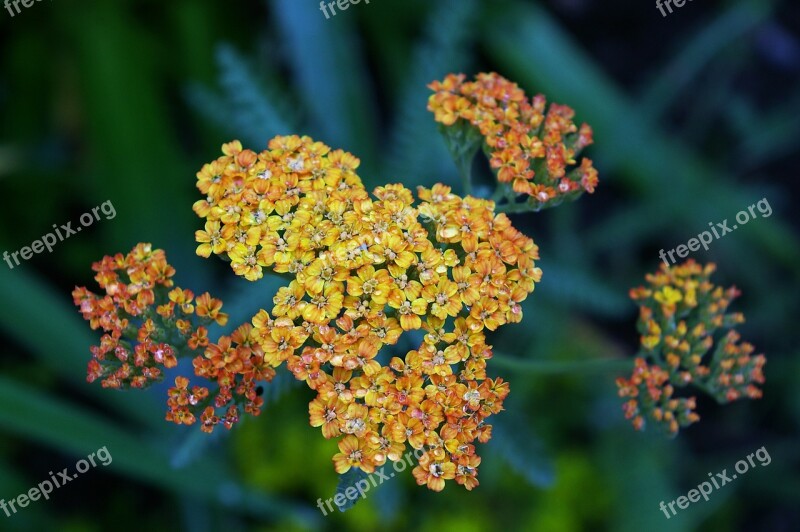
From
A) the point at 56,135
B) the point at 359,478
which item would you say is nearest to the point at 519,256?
the point at 359,478

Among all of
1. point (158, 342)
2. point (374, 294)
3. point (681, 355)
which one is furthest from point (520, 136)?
point (158, 342)

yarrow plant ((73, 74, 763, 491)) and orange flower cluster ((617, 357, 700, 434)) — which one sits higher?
yarrow plant ((73, 74, 763, 491))

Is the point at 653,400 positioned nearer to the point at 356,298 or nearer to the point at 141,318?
the point at 356,298

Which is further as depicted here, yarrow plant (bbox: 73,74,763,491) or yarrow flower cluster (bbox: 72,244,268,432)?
yarrow flower cluster (bbox: 72,244,268,432)

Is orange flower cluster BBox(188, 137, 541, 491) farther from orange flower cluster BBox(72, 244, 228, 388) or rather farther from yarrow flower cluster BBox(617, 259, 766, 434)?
yarrow flower cluster BBox(617, 259, 766, 434)

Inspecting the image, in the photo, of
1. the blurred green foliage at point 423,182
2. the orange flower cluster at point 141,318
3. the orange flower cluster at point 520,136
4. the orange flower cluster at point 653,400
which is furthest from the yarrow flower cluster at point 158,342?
the blurred green foliage at point 423,182

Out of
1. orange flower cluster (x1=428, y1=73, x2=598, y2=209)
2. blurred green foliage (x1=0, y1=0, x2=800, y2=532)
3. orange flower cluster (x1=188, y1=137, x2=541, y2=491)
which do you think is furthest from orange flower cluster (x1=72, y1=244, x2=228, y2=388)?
blurred green foliage (x1=0, y1=0, x2=800, y2=532)
